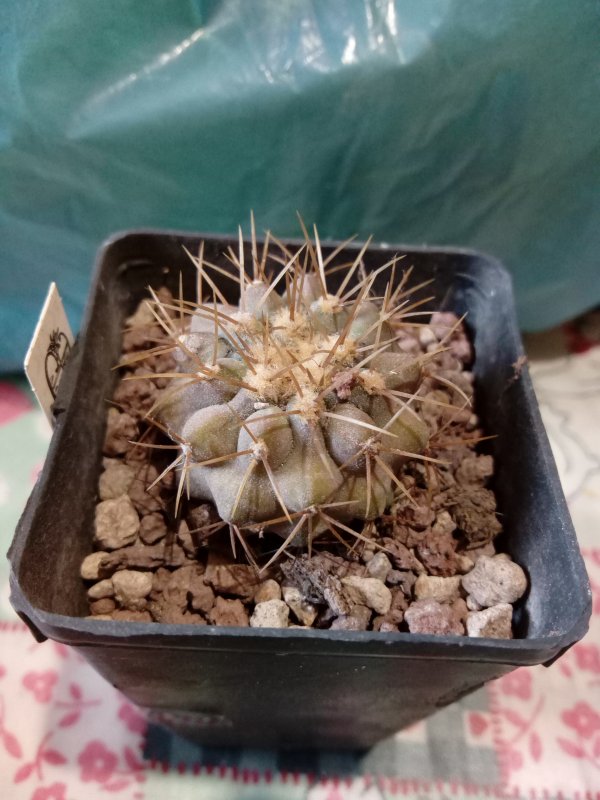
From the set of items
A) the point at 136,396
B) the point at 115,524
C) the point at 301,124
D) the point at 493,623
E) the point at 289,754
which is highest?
the point at 301,124

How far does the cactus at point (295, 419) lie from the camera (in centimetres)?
49

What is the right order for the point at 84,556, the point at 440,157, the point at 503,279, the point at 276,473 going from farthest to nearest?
1. the point at 440,157
2. the point at 503,279
3. the point at 84,556
4. the point at 276,473

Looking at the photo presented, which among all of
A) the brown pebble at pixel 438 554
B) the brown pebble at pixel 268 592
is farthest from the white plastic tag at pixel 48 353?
the brown pebble at pixel 438 554

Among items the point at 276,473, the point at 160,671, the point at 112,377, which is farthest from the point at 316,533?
the point at 112,377

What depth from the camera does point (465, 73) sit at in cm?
75

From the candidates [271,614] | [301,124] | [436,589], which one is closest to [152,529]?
[271,614]

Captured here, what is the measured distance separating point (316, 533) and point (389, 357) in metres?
0.16

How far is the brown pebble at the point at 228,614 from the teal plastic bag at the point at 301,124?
0.54m

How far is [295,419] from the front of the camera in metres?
0.49

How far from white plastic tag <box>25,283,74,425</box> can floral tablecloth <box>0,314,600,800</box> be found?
374 mm

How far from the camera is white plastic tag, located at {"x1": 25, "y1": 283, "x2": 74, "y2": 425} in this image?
0.56 m

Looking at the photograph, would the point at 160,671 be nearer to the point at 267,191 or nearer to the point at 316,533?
the point at 316,533

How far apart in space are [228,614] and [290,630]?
13cm

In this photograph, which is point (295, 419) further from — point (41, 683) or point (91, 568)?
point (41, 683)
